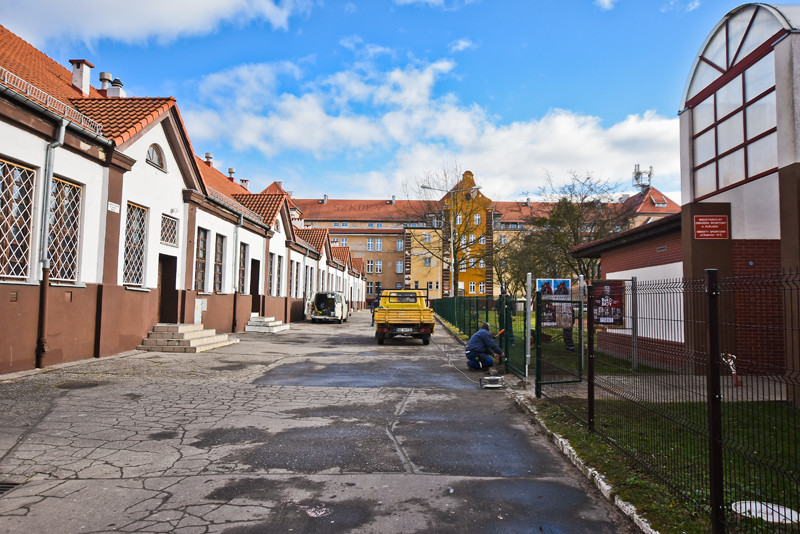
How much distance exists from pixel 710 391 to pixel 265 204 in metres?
25.8

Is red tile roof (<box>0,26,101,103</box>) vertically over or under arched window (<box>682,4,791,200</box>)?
over

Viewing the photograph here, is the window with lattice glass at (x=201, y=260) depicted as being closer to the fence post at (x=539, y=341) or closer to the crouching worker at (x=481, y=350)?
the crouching worker at (x=481, y=350)

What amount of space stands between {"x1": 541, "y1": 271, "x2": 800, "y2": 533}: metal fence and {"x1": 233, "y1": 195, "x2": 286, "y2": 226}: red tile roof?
22.0 m

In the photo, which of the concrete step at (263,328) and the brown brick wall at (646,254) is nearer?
the brown brick wall at (646,254)

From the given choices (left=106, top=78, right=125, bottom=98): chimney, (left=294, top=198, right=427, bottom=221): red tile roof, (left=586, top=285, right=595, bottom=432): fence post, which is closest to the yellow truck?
(left=106, top=78, right=125, bottom=98): chimney

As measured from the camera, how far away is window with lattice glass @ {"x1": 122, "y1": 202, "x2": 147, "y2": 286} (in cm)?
1385

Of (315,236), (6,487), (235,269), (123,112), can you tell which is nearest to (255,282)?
(235,269)

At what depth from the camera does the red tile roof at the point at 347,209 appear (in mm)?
85750

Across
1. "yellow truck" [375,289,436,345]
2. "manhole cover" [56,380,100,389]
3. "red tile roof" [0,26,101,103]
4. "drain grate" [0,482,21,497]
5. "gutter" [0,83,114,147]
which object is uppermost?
"red tile roof" [0,26,101,103]

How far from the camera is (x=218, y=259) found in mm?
20812

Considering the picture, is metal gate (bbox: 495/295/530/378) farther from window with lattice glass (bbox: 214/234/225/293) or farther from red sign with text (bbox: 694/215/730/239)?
window with lattice glass (bbox: 214/234/225/293)

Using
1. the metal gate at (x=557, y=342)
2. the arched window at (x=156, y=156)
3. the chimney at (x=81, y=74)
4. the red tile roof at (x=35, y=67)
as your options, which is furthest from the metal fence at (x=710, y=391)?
the chimney at (x=81, y=74)

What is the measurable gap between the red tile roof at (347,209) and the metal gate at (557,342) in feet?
248

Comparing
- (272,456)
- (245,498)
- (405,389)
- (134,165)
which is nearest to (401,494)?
(245,498)
